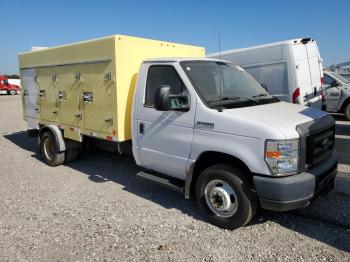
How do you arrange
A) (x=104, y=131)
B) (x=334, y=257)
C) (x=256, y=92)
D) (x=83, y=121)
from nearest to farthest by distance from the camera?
(x=334, y=257)
(x=256, y=92)
(x=104, y=131)
(x=83, y=121)

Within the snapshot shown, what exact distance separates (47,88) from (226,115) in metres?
4.85

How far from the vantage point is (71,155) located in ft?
25.8

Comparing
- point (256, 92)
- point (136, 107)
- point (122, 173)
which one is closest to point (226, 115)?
point (256, 92)

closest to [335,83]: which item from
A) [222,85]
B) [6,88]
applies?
[222,85]

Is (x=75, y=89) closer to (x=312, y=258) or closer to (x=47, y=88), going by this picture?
(x=47, y=88)

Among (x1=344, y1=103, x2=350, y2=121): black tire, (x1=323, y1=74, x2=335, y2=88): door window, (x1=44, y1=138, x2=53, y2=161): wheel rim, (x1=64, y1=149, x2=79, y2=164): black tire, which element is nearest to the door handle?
(x1=64, y1=149, x2=79, y2=164): black tire

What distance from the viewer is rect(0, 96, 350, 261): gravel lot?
4.00 m

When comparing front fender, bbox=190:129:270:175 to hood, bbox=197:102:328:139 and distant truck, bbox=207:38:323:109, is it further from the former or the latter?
distant truck, bbox=207:38:323:109

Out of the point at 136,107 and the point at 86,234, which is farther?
the point at 136,107

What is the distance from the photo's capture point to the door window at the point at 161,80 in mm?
4994

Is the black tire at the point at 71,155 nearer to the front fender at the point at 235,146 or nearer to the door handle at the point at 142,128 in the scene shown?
the door handle at the point at 142,128

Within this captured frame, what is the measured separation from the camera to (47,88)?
766 centimetres

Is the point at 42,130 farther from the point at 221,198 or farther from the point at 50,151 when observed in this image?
the point at 221,198

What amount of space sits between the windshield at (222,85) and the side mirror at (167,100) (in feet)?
0.86
